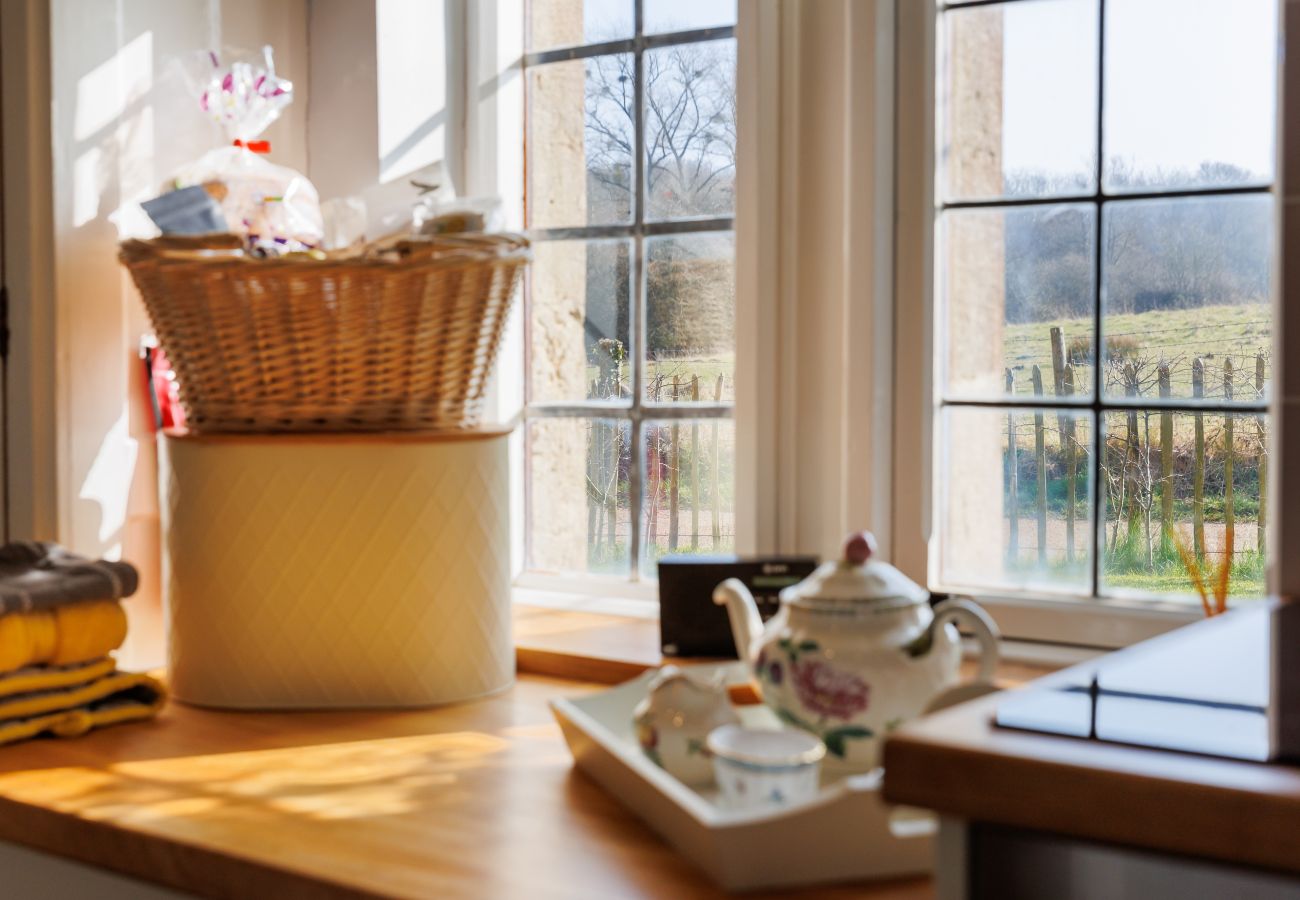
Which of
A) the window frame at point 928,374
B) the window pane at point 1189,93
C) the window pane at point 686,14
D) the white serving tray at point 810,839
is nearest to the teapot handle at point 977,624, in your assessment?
the white serving tray at point 810,839

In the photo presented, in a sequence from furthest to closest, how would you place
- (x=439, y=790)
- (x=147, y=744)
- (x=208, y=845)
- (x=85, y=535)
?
(x=85, y=535)
(x=147, y=744)
(x=439, y=790)
(x=208, y=845)

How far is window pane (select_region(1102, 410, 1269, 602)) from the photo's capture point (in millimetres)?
1477

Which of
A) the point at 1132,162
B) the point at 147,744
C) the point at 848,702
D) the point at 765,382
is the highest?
the point at 1132,162

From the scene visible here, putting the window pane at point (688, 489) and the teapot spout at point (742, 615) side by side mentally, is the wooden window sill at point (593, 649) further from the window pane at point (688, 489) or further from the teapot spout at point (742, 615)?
the teapot spout at point (742, 615)

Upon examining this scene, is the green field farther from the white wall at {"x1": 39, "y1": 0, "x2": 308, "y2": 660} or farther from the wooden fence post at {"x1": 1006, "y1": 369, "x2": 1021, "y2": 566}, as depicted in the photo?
the white wall at {"x1": 39, "y1": 0, "x2": 308, "y2": 660}

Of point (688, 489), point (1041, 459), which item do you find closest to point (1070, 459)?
→ point (1041, 459)

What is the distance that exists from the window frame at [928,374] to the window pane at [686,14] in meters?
0.28

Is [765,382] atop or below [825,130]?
below

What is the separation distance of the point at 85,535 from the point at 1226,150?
1.43m

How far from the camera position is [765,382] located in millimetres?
1704

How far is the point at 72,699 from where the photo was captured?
1.43 m

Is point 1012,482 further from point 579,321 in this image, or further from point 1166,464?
point 579,321

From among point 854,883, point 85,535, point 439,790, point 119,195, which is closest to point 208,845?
point 439,790

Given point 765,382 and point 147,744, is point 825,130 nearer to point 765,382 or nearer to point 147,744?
point 765,382
